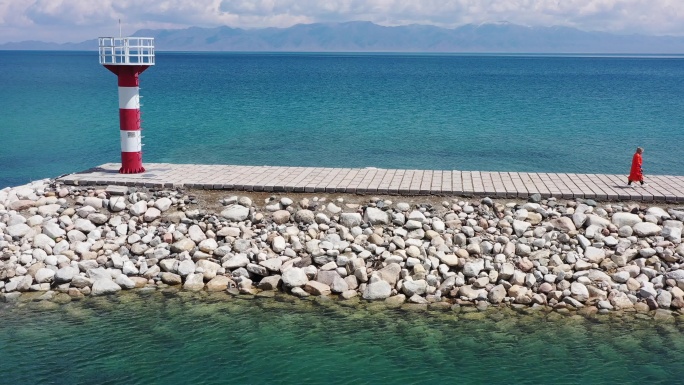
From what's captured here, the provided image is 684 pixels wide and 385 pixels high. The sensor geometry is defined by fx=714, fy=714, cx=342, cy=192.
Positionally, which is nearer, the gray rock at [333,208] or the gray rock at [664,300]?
the gray rock at [664,300]

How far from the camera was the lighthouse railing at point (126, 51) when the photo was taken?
51.2ft

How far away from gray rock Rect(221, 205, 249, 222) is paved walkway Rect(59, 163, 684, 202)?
89 centimetres

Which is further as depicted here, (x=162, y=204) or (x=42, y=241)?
(x=162, y=204)

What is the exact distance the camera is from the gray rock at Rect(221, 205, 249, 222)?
13.8 meters

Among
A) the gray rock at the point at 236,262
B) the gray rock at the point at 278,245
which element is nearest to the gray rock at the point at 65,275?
the gray rock at the point at 236,262

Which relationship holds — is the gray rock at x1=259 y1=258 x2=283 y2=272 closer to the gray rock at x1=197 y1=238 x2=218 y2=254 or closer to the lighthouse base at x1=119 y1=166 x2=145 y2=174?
the gray rock at x1=197 y1=238 x2=218 y2=254

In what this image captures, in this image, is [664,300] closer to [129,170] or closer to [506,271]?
[506,271]

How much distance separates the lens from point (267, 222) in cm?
1369

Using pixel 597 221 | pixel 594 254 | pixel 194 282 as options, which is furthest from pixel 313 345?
pixel 597 221

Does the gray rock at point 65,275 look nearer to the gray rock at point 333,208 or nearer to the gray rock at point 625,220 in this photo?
the gray rock at point 333,208

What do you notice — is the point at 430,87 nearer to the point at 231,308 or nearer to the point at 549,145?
the point at 549,145

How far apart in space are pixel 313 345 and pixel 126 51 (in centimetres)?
850

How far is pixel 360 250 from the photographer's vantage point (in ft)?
42.0

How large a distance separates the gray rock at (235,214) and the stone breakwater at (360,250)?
3cm
